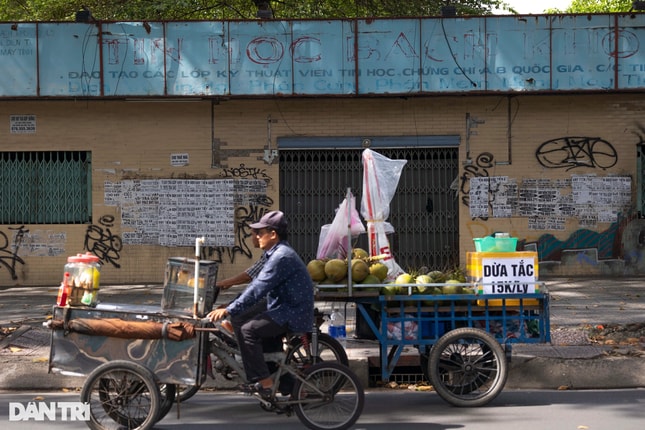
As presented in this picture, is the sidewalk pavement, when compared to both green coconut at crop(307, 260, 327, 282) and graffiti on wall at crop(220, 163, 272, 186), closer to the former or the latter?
green coconut at crop(307, 260, 327, 282)

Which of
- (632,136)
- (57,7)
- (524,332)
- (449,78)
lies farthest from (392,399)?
(57,7)

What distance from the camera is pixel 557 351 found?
29.2ft

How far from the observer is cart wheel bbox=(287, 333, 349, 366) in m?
6.50

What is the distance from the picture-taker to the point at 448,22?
49.2ft

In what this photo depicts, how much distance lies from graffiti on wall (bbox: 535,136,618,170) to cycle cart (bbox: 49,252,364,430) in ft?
33.8

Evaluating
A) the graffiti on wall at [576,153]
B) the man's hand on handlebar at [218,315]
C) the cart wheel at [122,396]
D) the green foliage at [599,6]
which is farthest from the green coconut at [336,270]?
the green foliage at [599,6]

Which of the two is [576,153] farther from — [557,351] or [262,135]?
[557,351]

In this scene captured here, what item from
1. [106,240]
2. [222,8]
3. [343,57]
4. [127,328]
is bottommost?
[127,328]

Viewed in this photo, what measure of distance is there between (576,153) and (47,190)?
9.50 metres

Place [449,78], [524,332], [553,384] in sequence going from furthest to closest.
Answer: [449,78], [553,384], [524,332]

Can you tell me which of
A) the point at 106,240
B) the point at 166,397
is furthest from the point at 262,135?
the point at 166,397

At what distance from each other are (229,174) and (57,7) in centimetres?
786

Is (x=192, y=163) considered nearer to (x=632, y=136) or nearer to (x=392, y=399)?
(x=632, y=136)

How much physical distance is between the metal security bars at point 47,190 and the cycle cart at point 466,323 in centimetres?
949
